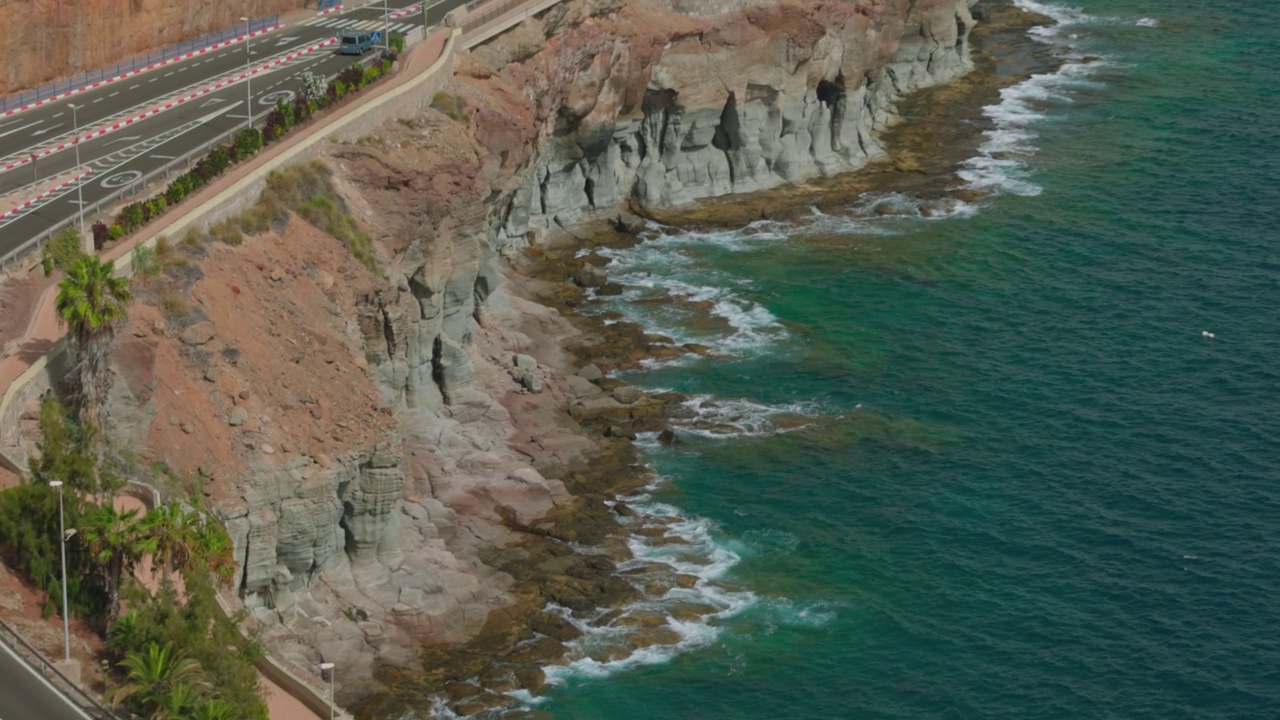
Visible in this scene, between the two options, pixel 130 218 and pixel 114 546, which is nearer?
pixel 114 546

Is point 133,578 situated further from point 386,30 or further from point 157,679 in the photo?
point 386,30

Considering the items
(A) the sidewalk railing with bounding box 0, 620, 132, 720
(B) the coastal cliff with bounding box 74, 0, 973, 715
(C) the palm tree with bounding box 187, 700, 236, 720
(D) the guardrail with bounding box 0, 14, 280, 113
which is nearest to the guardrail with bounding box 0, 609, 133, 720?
(A) the sidewalk railing with bounding box 0, 620, 132, 720

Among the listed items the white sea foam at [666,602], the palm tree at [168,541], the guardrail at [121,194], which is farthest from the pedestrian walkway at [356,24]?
the palm tree at [168,541]

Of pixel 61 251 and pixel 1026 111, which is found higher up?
pixel 61 251

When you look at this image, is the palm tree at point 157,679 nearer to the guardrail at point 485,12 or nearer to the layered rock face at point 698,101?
the layered rock face at point 698,101

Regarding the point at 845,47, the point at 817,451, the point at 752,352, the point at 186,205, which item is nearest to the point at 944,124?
the point at 845,47

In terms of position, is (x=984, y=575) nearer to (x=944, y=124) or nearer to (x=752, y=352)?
(x=752, y=352)

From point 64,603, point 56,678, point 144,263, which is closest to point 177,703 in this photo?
point 56,678
